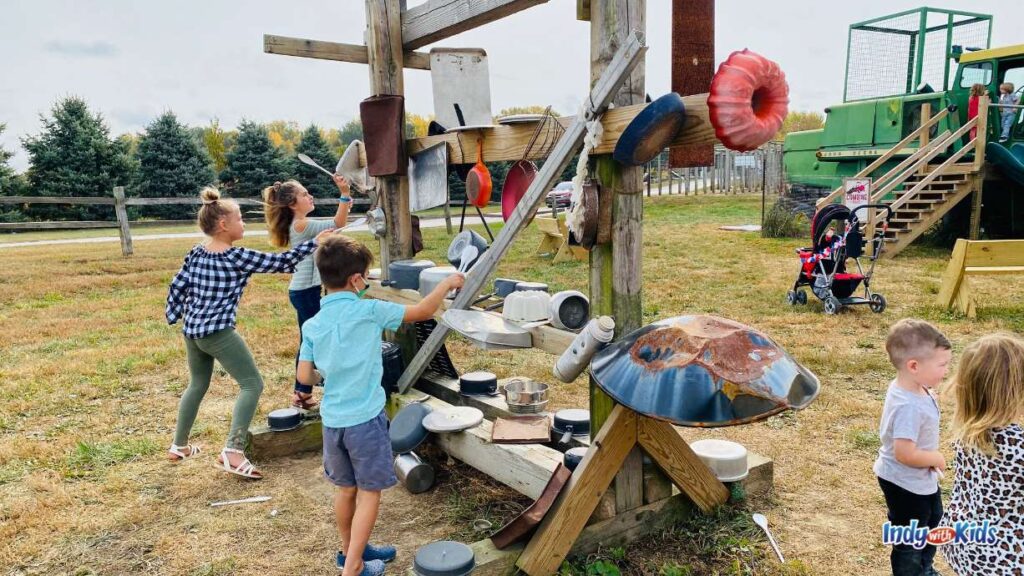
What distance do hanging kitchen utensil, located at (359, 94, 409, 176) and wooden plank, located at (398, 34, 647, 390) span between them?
3.88 feet

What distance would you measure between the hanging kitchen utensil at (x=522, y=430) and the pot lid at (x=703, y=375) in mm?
1010

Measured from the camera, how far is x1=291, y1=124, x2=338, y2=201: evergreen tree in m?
25.1

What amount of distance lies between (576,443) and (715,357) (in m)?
1.31

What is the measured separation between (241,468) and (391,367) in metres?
0.97

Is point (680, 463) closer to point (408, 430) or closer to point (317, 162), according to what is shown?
point (408, 430)

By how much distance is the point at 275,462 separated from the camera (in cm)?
400

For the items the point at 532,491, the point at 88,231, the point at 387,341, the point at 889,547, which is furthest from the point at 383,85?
the point at 88,231

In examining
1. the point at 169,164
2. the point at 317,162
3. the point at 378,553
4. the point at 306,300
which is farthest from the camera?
the point at 169,164

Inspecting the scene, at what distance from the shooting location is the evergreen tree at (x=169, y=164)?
24.9 metres

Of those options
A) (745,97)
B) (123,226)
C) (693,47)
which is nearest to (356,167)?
(693,47)

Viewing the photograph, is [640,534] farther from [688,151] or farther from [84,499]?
[84,499]

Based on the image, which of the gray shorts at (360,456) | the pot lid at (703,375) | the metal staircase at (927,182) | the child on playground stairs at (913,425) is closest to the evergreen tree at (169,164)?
the metal staircase at (927,182)

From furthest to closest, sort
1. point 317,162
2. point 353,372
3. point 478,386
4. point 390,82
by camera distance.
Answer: point 317,162
point 390,82
point 478,386
point 353,372

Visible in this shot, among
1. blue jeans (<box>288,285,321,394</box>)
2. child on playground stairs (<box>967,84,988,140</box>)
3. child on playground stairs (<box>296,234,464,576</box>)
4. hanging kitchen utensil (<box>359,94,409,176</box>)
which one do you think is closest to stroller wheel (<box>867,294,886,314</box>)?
hanging kitchen utensil (<box>359,94,409,176</box>)
